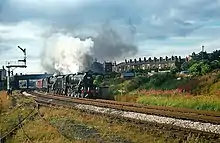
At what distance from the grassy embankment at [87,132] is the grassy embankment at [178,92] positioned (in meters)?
6.38

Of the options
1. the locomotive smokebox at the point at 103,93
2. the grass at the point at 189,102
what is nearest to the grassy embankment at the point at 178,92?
the grass at the point at 189,102

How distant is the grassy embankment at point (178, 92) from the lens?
919 inches

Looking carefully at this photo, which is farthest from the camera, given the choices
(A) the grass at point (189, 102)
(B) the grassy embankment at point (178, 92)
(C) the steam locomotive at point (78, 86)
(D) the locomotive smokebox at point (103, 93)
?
(D) the locomotive smokebox at point (103, 93)

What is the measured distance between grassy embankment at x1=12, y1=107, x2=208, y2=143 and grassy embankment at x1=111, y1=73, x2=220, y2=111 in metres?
6.38

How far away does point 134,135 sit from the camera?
47.5 feet

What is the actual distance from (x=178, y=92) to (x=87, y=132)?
14802 millimetres

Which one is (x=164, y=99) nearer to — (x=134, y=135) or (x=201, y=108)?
(x=201, y=108)

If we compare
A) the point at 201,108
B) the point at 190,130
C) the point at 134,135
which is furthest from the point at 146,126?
the point at 201,108

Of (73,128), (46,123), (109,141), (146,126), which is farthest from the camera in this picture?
(46,123)

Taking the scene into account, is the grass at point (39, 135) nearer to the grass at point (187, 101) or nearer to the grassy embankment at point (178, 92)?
the grass at point (187, 101)

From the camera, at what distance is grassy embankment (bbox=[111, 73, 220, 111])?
2334 cm

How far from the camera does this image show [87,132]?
15.7 metres

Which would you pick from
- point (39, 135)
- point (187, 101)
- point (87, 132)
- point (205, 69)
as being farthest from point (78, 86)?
point (87, 132)

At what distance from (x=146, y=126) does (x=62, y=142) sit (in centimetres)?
337
